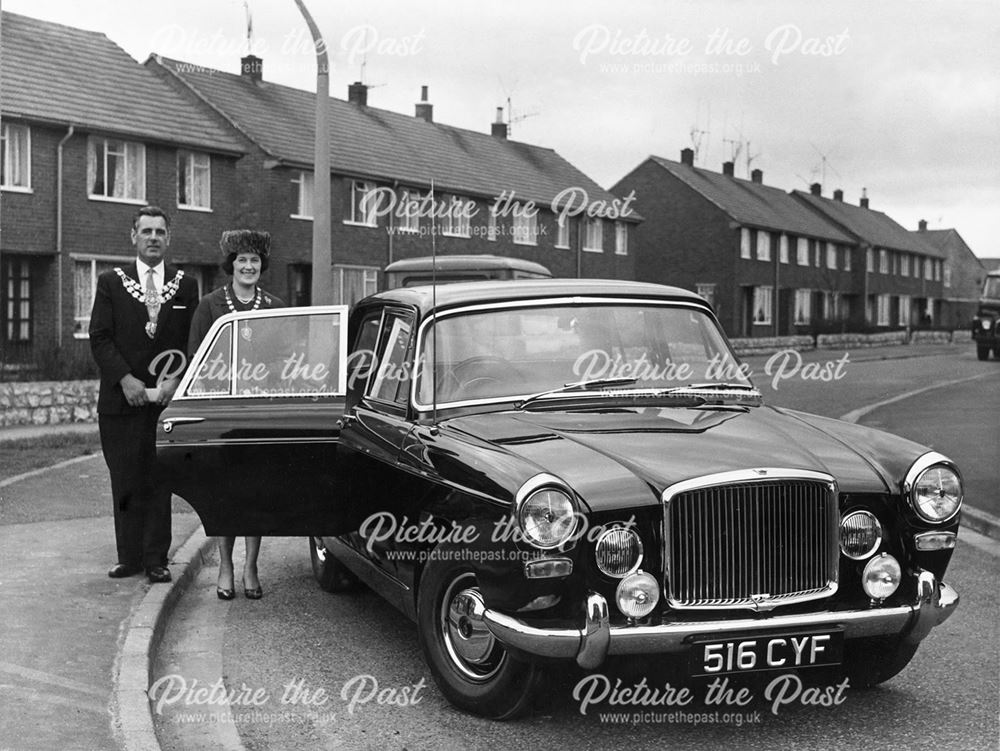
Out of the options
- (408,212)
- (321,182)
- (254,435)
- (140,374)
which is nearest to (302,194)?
(408,212)

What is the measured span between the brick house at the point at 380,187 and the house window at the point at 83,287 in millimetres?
5994

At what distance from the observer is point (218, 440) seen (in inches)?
235

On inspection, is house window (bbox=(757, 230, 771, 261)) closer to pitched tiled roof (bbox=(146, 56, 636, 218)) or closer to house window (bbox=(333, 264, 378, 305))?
pitched tiled roof (bbox=(146, 56, 636, 218))

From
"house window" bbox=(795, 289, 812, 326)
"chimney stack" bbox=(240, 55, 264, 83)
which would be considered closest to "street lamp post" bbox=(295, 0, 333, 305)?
"chimney stack" bbox=(240, 55, 264, 83)

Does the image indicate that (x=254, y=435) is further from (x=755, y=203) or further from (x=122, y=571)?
(x=755, y=203)

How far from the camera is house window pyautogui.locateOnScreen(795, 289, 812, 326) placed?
61.9 m

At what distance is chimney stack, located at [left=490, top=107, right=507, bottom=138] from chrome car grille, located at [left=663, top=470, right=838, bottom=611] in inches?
1897

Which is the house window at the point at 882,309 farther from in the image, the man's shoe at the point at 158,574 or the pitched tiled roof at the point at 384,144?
the man's shoe at the point at 158,574

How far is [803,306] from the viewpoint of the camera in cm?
6306

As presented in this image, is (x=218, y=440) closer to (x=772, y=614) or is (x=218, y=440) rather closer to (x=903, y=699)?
(x=772, y=614)

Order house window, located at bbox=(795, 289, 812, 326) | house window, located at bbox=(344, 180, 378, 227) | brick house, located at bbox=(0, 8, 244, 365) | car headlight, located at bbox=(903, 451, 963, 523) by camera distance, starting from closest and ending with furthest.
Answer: car headlight, located at bbox=(903, 451, 963, 523) → brick house, located at bbox=(0, 8, 244, 365) → house window, located at bbox=(344, 180, 378, 227) → house window, located at bbox=(795, 289, 812, 326)

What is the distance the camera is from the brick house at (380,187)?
33.8m

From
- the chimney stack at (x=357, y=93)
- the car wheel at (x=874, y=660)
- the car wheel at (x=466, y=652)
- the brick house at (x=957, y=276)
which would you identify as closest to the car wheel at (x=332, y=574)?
the car wheel at (x=466, y=652)

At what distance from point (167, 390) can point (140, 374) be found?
0.19 meters
